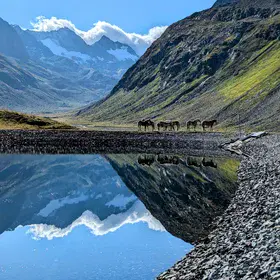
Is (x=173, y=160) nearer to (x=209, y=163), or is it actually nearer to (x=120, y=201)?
(x=209, y=163)

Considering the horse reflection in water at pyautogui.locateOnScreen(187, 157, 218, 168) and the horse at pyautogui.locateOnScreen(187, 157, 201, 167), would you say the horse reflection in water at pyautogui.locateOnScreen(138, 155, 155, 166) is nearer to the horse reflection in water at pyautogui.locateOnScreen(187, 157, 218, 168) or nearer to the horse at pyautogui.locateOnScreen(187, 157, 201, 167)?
the horse at pyautogui.locateOnScreen(187, 157, 201, 167)

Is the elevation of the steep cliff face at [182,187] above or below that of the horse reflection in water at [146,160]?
below

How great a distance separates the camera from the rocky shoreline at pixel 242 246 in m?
16.4

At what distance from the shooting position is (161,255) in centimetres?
2502

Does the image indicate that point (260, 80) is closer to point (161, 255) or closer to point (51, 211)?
point (51, 211)

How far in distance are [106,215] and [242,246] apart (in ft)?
70.0

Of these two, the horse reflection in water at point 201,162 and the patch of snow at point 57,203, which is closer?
the patch of snow at point 57,203

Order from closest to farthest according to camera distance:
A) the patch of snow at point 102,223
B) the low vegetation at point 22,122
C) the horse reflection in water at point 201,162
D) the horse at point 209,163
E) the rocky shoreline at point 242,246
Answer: the rocky shoreline at point 242,246, the patch of snow at point 102,223, the horse at point 209,163, the horse reflection in water at point 201,162, the low vegetation at point 22,122

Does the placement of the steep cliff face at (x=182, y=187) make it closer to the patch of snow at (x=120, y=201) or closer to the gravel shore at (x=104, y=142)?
the patch of snow at (x=120, y=201)

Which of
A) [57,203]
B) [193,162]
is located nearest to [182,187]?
[57,203]

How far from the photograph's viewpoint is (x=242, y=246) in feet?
64.6

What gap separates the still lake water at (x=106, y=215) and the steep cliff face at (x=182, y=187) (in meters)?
0.10

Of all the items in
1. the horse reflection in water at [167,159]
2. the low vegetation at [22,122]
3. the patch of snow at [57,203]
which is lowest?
the patch of snow at [57,203]

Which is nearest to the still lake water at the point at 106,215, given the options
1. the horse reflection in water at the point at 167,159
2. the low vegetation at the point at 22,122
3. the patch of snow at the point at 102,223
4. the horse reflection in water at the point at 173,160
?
the patch of snow at the point at 102,223
